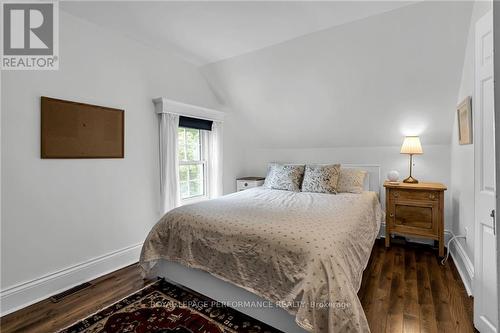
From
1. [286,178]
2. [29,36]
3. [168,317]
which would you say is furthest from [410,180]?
[29,36]

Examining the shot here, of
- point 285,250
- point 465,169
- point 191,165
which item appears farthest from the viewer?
point 191,165

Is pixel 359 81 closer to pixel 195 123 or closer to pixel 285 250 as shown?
pixel 195 123

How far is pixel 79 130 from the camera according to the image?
2.28 meters

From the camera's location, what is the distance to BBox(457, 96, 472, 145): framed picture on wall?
2.17m

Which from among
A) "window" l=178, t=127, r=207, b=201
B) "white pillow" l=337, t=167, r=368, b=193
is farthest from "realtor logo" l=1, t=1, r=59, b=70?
"white pillow" l=337, t=167, r=368, b=193

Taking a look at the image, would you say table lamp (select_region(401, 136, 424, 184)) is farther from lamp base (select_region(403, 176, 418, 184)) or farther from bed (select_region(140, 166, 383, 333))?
bed (select_region(140, 166, 383, 333))

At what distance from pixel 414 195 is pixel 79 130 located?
372 cm

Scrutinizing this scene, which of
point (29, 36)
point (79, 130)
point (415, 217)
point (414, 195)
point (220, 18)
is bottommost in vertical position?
point (415, 217)

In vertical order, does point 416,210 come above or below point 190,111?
below

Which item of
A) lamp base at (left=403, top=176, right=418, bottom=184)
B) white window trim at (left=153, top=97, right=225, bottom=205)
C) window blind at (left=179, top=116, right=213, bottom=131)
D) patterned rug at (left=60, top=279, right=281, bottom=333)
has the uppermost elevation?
white window trim at (left=153, top=97, right=225, bottom=205)

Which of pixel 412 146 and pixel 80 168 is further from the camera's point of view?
pixel 412 146

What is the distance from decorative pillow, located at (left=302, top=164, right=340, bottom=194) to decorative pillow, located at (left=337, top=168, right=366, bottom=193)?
0.13 metres

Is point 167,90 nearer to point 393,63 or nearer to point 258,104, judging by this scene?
point 258,104

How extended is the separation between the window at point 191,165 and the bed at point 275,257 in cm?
128
